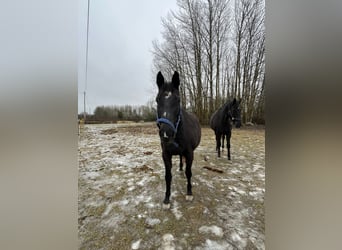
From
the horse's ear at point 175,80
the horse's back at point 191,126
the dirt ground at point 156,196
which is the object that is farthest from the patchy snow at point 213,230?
the horse's ear at point 175,80

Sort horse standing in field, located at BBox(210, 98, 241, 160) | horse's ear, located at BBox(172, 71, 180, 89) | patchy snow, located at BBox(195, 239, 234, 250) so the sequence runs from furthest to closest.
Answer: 1. horse standing in field, located at BBox(210, 98, 241, 160)
2. horse's ear, located at BBox(172, 71, 180, 89)
3. patchy snow, located at BBox(195, 239, 234, 250)

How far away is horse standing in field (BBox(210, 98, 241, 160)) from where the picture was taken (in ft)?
2.40

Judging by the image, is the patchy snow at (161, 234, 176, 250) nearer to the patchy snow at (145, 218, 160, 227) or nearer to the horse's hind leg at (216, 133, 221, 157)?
the patchy snow at (145, 218, 160, 227)

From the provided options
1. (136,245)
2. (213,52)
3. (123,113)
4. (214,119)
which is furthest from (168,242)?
(213,52)

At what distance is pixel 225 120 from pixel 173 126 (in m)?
0.23

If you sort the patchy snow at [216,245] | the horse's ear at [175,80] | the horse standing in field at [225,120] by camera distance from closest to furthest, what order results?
1. the patchy snow at [216,245]
2. the horse's ear at [175,80]
3. the horse standing in field at [225,120]

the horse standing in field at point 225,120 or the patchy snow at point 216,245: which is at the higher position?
the horse standing in field at point 225,120

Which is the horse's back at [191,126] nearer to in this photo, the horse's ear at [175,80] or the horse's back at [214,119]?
the horse's back at [214,119]

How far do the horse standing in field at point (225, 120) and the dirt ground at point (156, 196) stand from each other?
43 millimetres

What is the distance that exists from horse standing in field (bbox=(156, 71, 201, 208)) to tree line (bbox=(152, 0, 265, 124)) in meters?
0.05

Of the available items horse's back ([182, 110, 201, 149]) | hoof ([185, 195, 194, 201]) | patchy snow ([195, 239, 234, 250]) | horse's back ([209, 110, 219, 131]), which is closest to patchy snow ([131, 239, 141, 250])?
patchy snow ([195, 239, 234, 250])

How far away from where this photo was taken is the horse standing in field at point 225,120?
0.73 m
